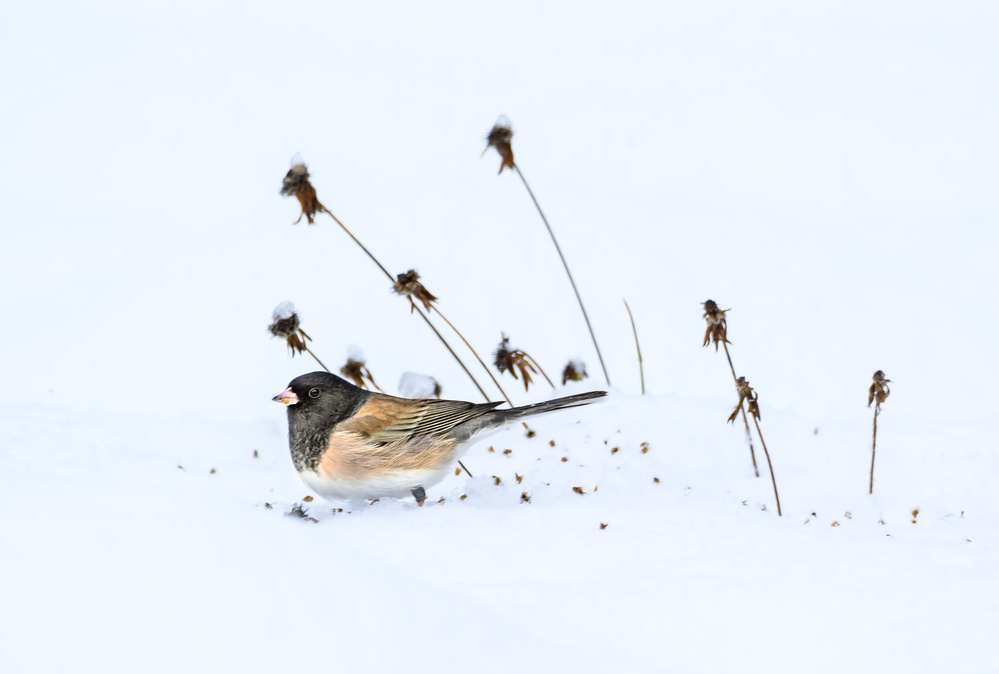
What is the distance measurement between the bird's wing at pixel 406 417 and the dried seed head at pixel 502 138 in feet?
4.77

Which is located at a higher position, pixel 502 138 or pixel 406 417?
pixel 502 138

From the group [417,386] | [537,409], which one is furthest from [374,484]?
[417,386]

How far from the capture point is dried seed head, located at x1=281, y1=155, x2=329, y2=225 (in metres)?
4.85

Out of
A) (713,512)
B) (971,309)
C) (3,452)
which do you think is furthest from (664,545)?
(971,309)

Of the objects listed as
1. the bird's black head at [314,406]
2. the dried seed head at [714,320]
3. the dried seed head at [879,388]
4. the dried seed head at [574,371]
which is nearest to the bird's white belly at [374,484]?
the bird's black head at [314,406]

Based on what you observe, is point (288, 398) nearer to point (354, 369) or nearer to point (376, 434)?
point (376, 434)

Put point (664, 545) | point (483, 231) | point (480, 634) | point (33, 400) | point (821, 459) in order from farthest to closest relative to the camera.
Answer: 1. point (483, 231)
2. point (33, 400)
3. point (821, 459)
4. point (664, 545)
5. point (480, 634)

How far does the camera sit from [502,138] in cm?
516

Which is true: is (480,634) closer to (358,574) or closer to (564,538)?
(358,574)

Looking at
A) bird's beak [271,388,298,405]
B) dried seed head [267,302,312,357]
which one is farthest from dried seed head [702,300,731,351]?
dried seed head [267,302,312,357]

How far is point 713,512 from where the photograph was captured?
4539mm

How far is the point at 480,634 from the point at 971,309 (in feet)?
22.1

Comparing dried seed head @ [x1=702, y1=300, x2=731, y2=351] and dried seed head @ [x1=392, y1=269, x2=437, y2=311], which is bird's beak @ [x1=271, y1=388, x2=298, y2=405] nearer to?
dried seed head @ [x1=392, y1=269, x2=437, y2=311]

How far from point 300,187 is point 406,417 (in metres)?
1.38
